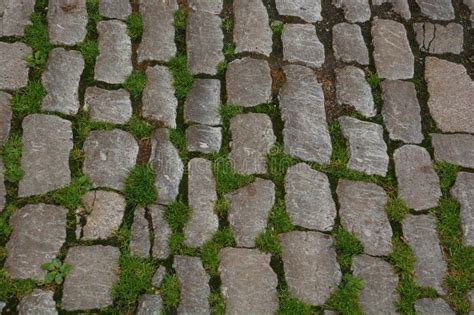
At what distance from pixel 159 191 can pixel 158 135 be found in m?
0.39

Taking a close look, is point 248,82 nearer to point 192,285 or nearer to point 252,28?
point 252,28

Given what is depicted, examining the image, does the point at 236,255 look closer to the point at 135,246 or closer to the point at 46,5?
the point at 135,246

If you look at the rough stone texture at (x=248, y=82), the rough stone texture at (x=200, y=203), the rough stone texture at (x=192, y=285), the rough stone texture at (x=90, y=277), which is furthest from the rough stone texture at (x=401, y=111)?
the rough stone texture at (x=90, y=277)

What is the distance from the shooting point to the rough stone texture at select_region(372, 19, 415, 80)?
13.1 feet

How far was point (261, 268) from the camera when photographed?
10.2ft

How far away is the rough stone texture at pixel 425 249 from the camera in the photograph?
3148 millimetres

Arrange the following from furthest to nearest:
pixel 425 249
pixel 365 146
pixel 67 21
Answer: pixel 67 21 → pixel 365 146 → pixel 425 249

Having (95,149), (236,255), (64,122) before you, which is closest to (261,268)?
Result: (236,255)

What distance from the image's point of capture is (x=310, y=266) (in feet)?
10.3

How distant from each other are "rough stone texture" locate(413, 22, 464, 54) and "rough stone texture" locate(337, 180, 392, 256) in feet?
4.43

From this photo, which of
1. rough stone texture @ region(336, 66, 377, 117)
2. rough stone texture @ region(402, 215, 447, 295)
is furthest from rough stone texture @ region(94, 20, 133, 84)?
rough stone texture @ region(402, 215, 447, 295)

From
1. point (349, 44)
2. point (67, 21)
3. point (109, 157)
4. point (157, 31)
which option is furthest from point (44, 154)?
point (349, 44)

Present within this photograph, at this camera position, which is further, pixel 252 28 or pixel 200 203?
pixel 252 28

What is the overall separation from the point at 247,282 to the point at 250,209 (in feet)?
1.44
